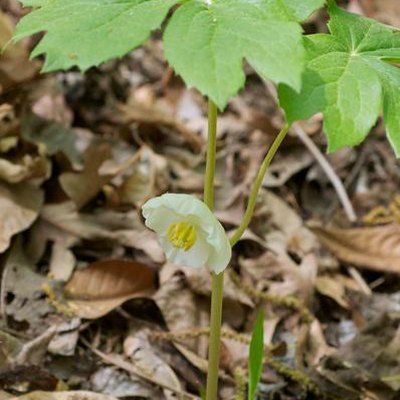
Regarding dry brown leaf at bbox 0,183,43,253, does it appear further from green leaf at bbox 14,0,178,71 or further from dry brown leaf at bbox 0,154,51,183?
green leaf at bbox 14,0,178,71

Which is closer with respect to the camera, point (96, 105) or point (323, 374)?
point (323, 374)

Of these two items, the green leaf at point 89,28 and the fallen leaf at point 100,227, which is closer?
the green leaf at point 89,28

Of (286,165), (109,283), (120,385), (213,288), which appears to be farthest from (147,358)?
(286,165)

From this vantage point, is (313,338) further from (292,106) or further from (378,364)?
(292,106)

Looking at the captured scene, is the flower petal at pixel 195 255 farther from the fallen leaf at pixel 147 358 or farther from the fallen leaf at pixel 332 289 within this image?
the fallen leaf at pixel 332 289

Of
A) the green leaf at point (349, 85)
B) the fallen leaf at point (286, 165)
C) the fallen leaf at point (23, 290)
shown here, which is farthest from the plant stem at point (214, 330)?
the fallen leaf at point (286, 165)

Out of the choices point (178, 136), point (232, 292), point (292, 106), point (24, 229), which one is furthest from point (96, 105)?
point (292, 106)

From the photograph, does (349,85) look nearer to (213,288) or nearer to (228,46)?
(228,46)
